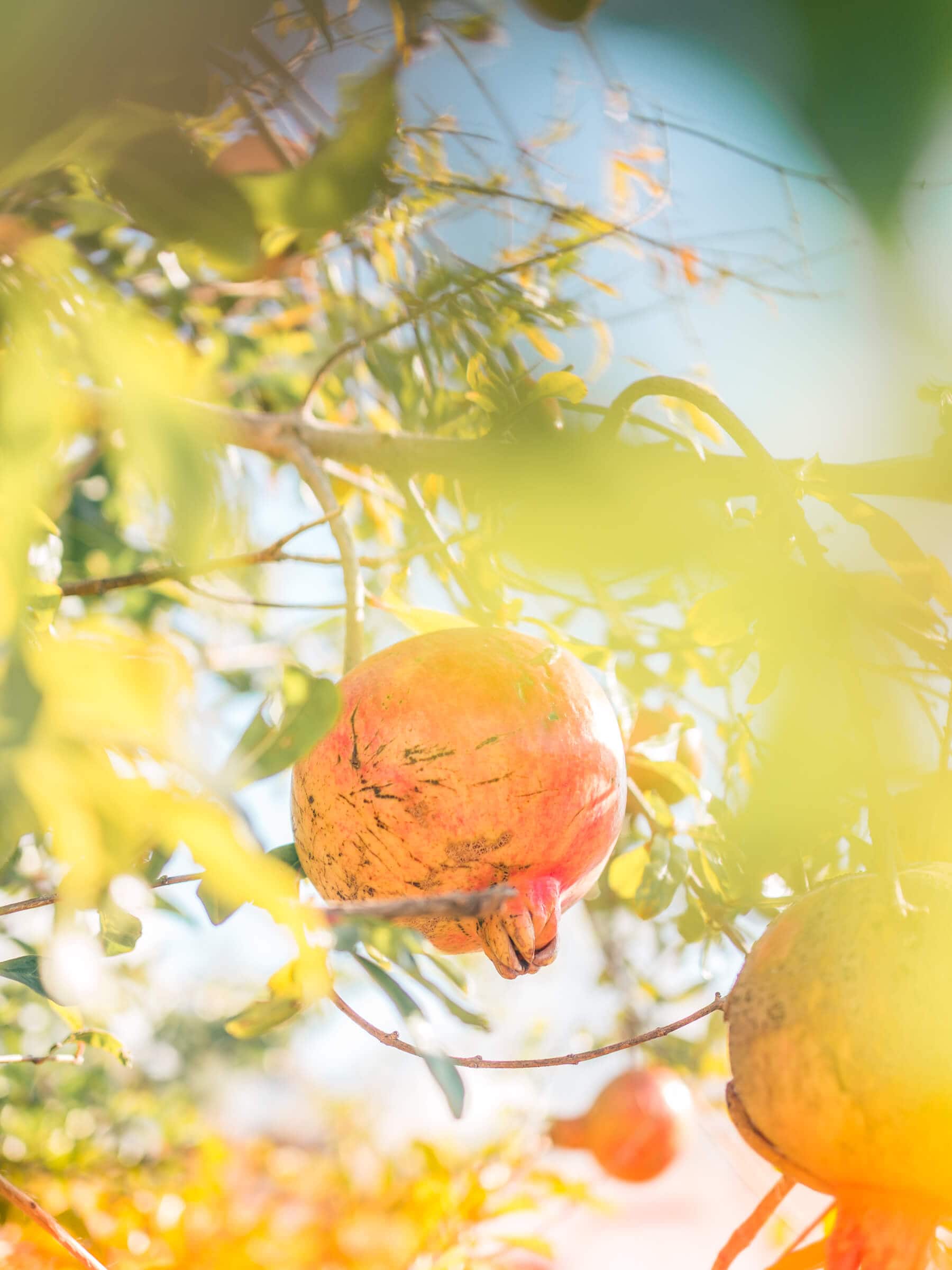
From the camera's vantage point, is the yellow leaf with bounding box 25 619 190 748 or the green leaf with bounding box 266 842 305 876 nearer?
the yellow leaf with bounding box 25 619 190 748

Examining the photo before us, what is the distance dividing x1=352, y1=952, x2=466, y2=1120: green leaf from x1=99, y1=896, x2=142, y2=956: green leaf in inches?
6.7

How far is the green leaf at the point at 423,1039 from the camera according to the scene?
18.9 inches

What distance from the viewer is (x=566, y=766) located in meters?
0.71

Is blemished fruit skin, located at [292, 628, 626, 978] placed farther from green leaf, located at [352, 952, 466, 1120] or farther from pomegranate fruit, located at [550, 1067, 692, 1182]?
pomegranate fruit, located at [550, 1067, 692, 1182]

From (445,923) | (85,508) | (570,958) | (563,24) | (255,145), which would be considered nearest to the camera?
(445,923)

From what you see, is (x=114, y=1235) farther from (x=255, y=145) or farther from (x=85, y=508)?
(x=255, y=145)

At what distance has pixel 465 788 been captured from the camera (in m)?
0.68

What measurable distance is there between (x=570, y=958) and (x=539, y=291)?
1.45 meters

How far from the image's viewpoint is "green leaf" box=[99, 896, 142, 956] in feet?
2.01

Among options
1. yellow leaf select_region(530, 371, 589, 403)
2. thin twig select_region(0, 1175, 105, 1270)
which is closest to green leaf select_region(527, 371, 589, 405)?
yellow leaf select_region(530, 371, 589, 403)

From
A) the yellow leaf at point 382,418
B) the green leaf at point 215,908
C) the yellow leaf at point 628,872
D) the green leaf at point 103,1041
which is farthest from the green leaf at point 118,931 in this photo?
the yellow leaf at point 382,418

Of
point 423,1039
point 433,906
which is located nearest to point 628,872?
point 423,1039

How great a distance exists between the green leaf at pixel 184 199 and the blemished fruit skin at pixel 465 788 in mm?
324

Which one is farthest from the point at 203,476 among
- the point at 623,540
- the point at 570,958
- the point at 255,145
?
the point at 570,958
